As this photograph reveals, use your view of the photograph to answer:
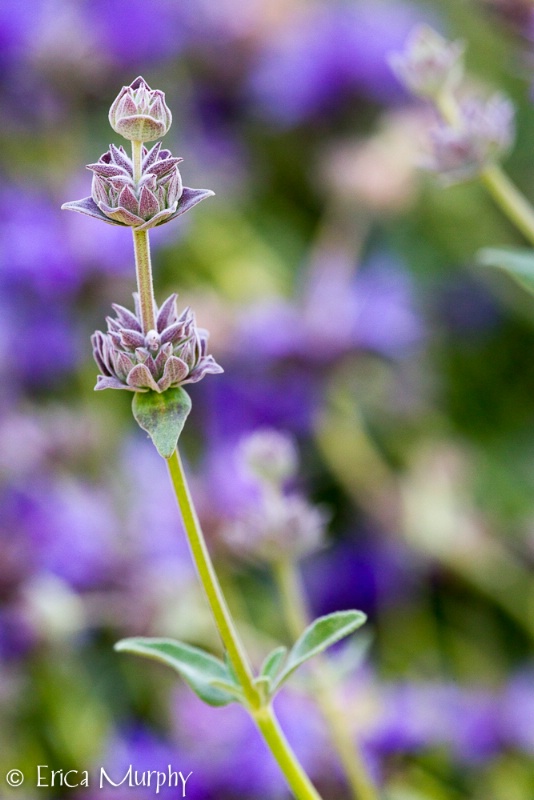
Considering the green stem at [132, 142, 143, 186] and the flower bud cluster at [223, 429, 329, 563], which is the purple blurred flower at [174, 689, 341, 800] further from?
the green stem at [132, 142, 143, 186]

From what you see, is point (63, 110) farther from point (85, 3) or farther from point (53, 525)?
point (53, 525)

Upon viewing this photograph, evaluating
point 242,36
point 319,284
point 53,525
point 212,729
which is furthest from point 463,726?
point 242,36

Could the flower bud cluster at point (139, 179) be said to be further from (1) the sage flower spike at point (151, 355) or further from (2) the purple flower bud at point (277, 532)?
(2) the purple flower bud at point (277, 532)

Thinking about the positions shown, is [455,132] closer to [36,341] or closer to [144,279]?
[144,279]

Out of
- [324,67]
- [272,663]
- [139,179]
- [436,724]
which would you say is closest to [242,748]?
[436,724]

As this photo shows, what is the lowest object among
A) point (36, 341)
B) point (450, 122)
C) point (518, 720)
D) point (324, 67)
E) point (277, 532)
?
point (518, 720)

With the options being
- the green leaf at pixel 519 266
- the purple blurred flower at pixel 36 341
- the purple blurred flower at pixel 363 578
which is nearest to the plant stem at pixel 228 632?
the green leaf at pixel 519 266
